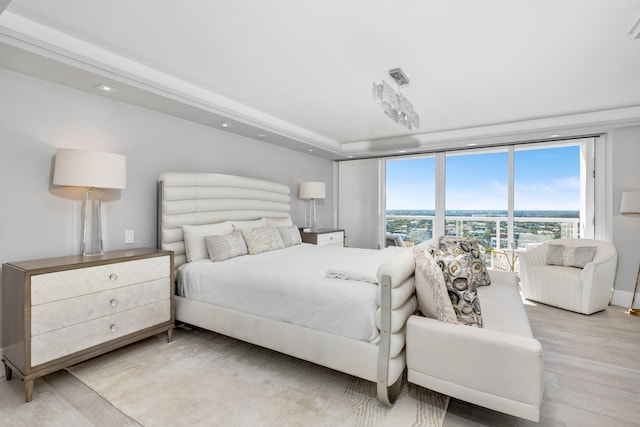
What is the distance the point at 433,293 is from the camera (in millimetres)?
1878

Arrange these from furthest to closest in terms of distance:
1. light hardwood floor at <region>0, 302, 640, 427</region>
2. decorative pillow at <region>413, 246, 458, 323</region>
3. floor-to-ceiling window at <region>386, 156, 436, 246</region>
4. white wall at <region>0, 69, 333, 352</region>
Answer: floor-to-ceiling window at <region>386, 156, 436, 246</region>
white wall at <region>0, 69, 333, 352</region>
decorative pillow at <region>413, 246, 458, 323</region>
light hardwood floor at <region>0, 302, 640, 427</region>

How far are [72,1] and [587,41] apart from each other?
10.9 feet

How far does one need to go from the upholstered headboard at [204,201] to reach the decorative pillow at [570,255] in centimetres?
364

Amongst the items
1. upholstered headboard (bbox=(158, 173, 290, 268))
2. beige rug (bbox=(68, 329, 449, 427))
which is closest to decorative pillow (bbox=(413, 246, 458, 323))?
beige rug (bbox=(68, 329, 449, 427))

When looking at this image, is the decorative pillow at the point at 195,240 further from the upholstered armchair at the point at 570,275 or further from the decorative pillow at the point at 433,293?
the upholstered armchair at the point at 570,275

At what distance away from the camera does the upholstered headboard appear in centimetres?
311

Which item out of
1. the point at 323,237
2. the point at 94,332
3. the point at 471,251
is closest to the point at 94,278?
the point at 94,332

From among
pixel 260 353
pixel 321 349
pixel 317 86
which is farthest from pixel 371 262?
pixel 317 86

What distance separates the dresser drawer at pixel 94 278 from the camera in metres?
1.98

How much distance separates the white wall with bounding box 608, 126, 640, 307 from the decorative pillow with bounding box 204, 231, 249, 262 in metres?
4.45

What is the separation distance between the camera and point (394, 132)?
481 centimetres

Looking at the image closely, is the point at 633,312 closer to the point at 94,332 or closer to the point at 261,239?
the point at 261,239

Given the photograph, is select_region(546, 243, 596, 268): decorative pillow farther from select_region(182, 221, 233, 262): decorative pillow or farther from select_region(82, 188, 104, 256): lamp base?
select_region(82, 188, 104, 256): lamp base

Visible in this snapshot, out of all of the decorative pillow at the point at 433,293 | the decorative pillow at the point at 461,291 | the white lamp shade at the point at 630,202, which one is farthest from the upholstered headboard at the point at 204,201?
the white lamp shade at the point at 630,202
